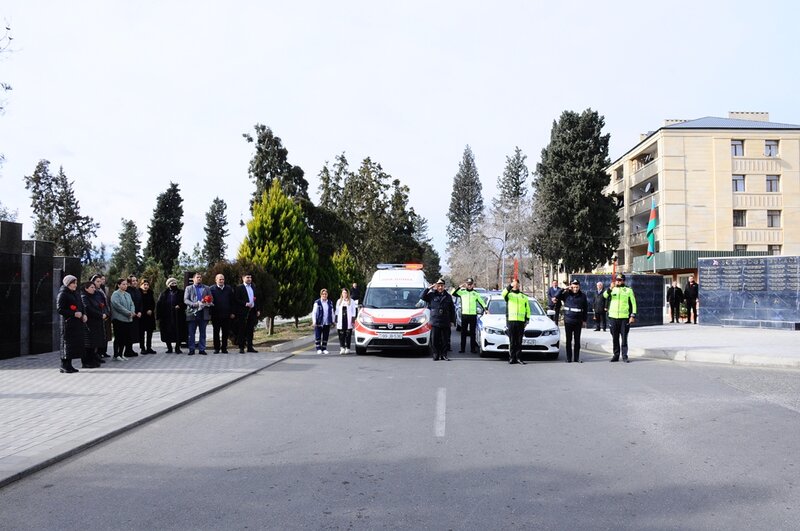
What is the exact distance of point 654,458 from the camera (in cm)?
587

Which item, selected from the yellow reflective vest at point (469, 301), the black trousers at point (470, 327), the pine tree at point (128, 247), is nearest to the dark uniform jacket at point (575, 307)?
the yellow reflective vest at point (469, 301)

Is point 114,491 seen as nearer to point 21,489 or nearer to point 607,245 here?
point 21,489

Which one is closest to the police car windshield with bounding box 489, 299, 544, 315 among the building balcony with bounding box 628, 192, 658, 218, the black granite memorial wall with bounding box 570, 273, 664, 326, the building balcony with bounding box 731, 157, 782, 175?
the black granite memorial wall with bounding box 570, 273, 664, 326

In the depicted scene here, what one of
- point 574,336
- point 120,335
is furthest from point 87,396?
point 574,336

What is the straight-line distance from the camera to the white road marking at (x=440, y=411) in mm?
7026

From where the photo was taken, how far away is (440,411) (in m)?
8.15

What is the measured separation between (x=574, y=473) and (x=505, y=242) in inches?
2521

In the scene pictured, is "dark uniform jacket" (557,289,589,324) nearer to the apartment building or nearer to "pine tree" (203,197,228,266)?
the apartment building

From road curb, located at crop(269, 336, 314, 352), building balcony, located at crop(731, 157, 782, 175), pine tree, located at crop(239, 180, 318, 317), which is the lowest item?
road curb, located at crop(269, 336, 314, 352)

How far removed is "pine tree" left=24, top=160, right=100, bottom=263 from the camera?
70.8 m

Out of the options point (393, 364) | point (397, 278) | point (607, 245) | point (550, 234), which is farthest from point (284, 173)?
point (393, 364)

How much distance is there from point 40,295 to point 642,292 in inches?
805

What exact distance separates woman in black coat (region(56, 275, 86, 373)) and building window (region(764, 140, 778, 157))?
50549 millimetres

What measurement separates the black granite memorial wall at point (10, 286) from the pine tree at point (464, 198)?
294 feet
